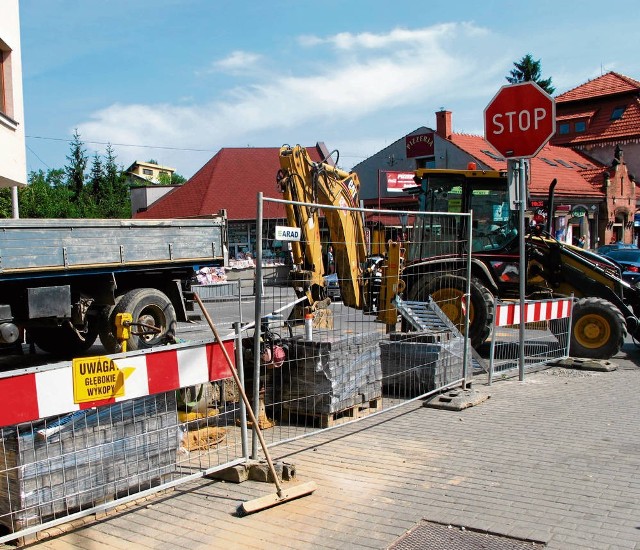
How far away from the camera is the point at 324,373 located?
6641mm

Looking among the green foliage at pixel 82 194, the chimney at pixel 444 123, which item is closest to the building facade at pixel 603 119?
the chimney at pixel 444 123

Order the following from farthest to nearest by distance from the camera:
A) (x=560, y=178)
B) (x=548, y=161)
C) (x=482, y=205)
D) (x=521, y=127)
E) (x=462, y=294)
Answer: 1. (x=548, y=161)
2. (x=560, y=178)
3. (x=482, y=205)
4. (x=462, y=294)
5. (x=521, y=127)

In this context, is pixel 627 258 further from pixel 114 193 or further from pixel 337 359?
pixel 114 193

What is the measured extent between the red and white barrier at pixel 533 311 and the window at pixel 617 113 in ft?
125

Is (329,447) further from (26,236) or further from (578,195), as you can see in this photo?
(578,195)

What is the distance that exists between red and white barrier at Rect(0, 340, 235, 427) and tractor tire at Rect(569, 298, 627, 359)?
7.14m

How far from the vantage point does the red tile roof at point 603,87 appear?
1722 inches

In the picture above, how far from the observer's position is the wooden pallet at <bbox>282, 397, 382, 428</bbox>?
6754mm

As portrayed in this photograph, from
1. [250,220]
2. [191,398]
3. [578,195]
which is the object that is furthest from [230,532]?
[578,195]

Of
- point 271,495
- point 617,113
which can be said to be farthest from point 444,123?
point 271,495

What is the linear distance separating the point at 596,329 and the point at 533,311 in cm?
186

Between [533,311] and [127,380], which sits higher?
[127,380]

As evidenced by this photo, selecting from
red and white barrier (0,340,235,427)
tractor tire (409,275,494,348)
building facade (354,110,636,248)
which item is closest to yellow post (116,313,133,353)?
red and white barrier (0,340,235,427)

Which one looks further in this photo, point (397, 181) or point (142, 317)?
point (397, 181)
